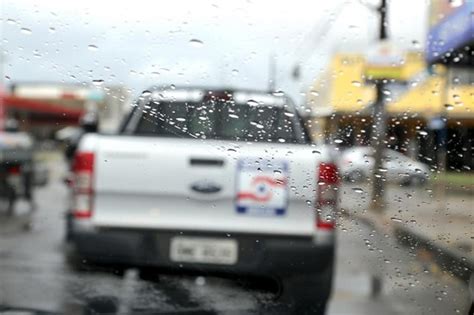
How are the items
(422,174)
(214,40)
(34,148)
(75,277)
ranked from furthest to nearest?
1. (34,148)
2. (75,277)
3. (422,174)
4. (214,40)

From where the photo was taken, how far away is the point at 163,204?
426 centimetres

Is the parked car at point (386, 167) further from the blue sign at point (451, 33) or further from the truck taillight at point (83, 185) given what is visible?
the truck taillight at point (83, 185)

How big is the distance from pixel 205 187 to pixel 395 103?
1.16 meters

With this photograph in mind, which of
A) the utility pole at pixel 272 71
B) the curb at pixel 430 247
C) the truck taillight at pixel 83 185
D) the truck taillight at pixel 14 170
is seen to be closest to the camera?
the utility pole at pixel 272 71

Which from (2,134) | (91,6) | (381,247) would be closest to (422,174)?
(381,247)

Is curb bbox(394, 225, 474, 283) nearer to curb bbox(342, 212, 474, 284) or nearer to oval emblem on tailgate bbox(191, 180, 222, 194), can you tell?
curb bbox(342, 212, 474, 284)

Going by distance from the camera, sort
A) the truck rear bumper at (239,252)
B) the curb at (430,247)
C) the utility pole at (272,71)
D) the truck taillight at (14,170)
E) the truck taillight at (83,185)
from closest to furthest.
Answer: the utility pole at (272,71) < the truck rear bumper at (239,252) < the curb at (430,247) < the truck taillight at (83,185) < the truck taillight at (14,170)

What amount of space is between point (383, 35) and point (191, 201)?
4.63 feet

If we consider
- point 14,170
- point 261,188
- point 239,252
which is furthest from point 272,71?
point 14,170

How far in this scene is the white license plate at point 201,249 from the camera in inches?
165

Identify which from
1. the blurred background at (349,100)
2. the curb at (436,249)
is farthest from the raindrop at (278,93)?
the curb at (436,249)

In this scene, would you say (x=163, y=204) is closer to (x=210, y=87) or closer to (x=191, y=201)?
(x=191, y=201)

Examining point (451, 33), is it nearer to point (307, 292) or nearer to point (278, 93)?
point (278, 93)

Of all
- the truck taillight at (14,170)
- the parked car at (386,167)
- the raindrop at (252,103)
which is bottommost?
the truck taillight at (14,170)
